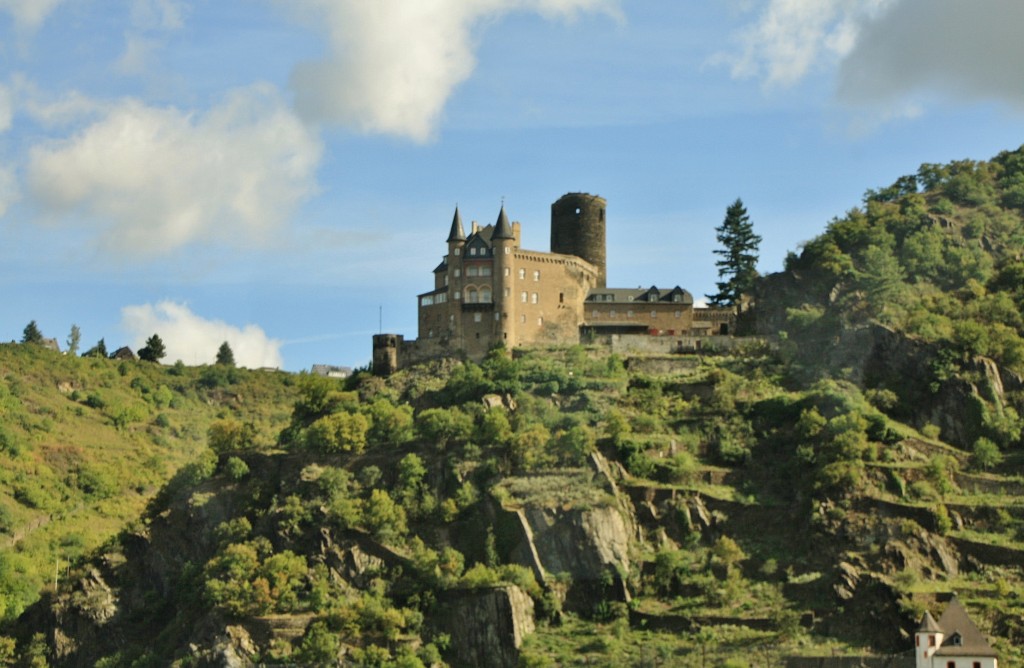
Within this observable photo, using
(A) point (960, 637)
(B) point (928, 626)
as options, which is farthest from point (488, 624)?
(A) point (960, 637)

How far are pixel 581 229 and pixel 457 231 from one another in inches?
411

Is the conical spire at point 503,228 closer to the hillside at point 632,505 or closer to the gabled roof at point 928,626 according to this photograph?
the hillside at point 632,505

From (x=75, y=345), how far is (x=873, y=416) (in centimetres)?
7529

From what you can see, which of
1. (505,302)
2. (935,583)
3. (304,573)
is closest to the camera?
(935,583)

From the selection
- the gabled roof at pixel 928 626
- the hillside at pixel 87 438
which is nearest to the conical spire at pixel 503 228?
the hillside at pixel 87 438

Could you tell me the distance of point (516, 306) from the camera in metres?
102

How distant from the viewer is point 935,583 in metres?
79.4

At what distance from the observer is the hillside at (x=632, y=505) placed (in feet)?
263

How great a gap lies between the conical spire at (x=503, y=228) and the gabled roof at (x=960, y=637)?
36585mm

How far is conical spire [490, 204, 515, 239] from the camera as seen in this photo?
102125mm

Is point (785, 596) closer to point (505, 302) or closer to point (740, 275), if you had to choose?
point (505, 302)

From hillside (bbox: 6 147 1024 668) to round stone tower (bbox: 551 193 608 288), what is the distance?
35.5 feet

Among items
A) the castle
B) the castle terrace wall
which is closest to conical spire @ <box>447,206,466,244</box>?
the castle

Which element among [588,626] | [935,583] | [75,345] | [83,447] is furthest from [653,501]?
[75,345]
